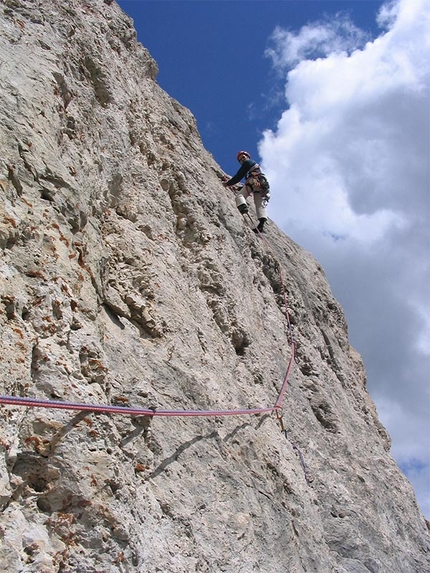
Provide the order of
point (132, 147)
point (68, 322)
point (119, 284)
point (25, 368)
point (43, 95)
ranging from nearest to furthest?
1. point (25, 368)
2. point (68, 322)
3. point (43, 95)
4. point (119, 284)
5. point (132, 147)

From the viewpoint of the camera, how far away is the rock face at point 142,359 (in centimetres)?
373

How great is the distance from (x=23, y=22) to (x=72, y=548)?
203 inches

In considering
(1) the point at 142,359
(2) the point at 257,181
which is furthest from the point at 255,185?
(1) the point at 142,359

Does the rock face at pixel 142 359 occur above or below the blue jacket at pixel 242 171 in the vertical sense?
below

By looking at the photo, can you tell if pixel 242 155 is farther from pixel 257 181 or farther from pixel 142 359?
pixel 142 359

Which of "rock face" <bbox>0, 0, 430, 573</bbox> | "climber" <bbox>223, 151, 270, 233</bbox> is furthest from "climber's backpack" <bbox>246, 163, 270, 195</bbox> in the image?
"rock face" <bbox>0, 0, 430, 573</bbox>

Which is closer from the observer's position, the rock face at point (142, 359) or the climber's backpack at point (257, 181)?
the rock face at point (142, 359)

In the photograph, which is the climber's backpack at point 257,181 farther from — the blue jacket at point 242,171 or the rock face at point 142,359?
the rock face at point 142,359

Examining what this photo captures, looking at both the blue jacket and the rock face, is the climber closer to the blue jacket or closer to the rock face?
the blue jacket

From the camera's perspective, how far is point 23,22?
612cm

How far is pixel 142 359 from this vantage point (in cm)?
552

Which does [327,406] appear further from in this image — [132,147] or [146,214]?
[132,147]

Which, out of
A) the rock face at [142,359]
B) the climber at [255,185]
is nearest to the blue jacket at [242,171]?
the climber at [255,185]

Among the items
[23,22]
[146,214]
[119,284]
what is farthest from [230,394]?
[23,22]
